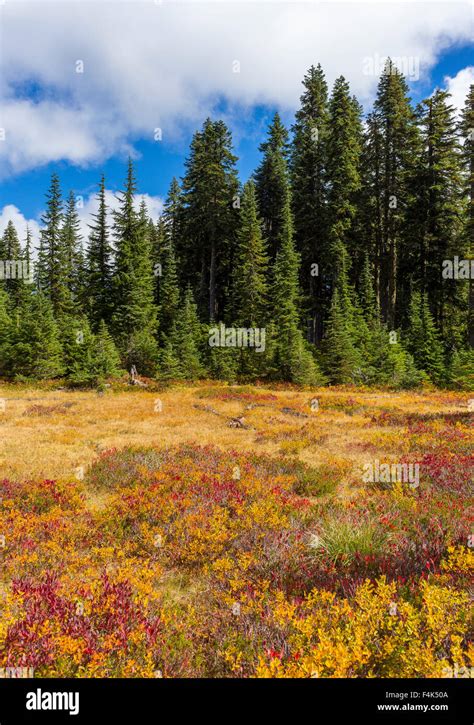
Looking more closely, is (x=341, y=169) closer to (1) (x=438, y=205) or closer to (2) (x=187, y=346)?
(1) (x=438, y=205)

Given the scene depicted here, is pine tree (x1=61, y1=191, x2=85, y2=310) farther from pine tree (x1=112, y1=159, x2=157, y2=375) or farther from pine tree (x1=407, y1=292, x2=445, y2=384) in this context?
pine tree (x1=407, y1=292, x2=445, y2=384)

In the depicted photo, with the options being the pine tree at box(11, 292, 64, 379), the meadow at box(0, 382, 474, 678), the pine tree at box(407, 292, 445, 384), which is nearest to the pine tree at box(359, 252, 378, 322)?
the pine tree at box(407, 292, 445, 384)

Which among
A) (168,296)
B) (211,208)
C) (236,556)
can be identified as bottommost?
(236,556)

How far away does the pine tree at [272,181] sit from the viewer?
4384 cm

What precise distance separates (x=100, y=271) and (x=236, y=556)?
141 ft

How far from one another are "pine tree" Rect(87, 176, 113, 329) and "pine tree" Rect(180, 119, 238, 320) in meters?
9.94

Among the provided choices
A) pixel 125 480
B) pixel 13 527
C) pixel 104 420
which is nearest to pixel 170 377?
pixel 104 420

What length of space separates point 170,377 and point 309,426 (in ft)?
53.5

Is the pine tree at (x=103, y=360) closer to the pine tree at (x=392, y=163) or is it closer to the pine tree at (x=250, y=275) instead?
the pine tree at (x=250, y=275)

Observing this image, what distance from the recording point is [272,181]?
4456 centimetres

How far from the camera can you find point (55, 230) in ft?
153

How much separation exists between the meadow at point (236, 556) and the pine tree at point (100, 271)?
97.2ft

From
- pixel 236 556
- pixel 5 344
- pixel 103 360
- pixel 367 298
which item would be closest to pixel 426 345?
pixel 367 298
